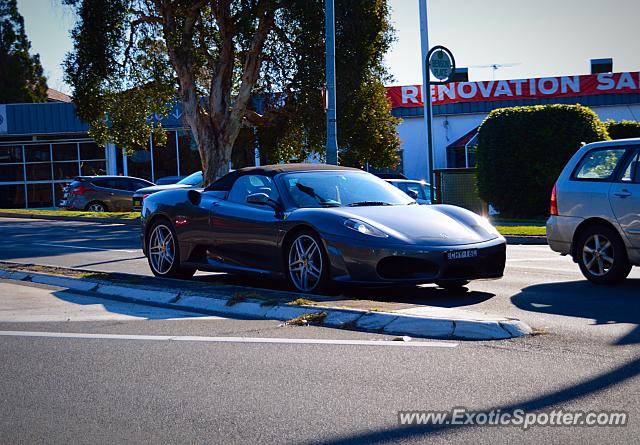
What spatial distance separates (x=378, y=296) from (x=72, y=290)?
11.6 feet

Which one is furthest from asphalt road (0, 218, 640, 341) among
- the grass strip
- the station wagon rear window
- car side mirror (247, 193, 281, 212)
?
the grass strip

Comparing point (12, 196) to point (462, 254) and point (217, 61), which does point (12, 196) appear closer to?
point (217, 61)

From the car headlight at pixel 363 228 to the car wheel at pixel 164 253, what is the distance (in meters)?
2.83

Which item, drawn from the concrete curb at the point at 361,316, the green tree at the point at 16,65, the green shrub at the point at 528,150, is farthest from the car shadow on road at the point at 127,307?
the green tree at the point at 16,65

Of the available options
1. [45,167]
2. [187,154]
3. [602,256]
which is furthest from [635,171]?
[45,167]

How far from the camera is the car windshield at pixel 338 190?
10.4m

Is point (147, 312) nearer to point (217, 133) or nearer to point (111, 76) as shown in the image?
point (217, 133)

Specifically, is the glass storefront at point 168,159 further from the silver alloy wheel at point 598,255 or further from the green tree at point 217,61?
the silver alloy wheel at point 598,255

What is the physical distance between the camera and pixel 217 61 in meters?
29.9

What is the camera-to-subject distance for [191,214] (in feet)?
37.4

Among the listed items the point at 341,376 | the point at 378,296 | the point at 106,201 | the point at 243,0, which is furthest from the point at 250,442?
the point at 106,201

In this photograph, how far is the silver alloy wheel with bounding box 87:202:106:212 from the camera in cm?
3472

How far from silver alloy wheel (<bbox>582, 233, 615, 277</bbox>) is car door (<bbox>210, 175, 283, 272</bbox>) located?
3447 mm

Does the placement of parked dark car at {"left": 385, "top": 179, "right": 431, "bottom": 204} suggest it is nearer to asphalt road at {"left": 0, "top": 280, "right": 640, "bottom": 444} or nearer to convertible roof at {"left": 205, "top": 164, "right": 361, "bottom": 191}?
convertible roof at {"left": 205, "top": 164, "right": 361, "bottom": 191}
